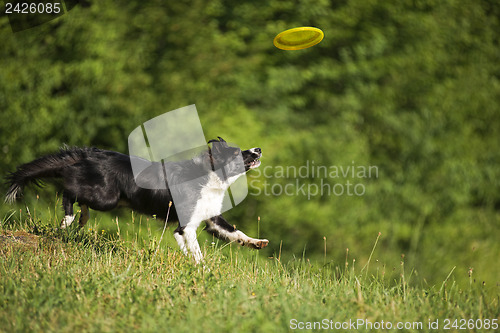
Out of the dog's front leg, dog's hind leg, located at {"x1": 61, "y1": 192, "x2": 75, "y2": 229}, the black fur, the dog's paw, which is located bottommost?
the dog's paw

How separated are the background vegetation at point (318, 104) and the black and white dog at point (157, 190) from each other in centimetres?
29

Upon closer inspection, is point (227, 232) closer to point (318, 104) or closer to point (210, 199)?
point (210, 199)

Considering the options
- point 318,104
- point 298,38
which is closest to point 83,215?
point 318,104

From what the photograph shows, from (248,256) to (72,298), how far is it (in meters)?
1.65

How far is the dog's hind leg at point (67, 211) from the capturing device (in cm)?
416

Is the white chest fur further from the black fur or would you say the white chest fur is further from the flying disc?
the flying disc

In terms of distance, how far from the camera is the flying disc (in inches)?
174

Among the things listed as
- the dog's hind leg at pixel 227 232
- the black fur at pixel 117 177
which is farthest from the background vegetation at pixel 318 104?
the black fur at pixel 117 177

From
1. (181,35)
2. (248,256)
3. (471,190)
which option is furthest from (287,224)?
(181,35)

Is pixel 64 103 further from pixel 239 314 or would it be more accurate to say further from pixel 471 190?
pixel 471 190

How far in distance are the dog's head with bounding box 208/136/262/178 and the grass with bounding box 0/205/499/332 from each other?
661mm

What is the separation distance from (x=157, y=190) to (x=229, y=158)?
67 cm

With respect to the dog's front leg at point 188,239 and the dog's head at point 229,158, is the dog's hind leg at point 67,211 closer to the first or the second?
the dog's front leg at point 188,239

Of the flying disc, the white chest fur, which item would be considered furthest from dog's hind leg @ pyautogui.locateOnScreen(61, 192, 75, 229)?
the flying disc
